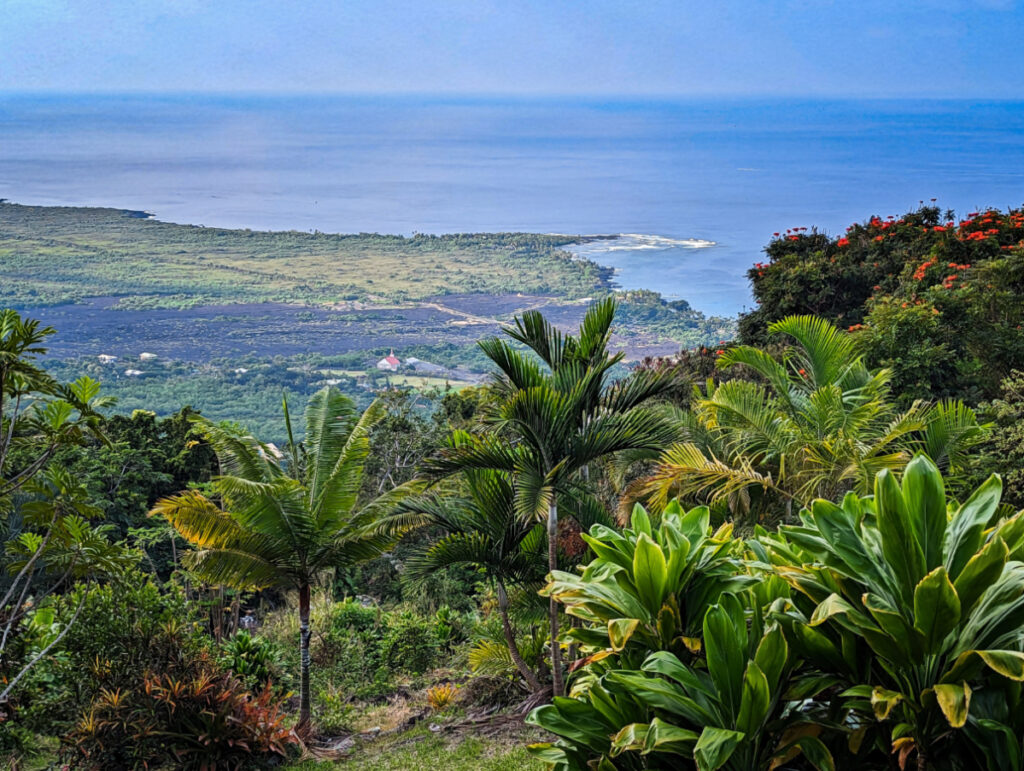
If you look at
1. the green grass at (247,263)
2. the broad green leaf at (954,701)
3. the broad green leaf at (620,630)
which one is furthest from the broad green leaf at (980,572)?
the green grass at (247,263)

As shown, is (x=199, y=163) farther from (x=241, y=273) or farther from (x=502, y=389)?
(x=502, y=389)

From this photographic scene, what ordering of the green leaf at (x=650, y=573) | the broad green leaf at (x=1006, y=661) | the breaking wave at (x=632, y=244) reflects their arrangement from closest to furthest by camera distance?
the broad green leaf at (x=1006, y=661)
the green leaf at (x=650, y=573)
the breaking wave at (x=632, y=244)

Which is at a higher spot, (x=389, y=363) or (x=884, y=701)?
(x=884, y=701)

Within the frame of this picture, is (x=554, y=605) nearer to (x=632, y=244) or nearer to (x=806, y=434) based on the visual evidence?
(x=806, y=434)

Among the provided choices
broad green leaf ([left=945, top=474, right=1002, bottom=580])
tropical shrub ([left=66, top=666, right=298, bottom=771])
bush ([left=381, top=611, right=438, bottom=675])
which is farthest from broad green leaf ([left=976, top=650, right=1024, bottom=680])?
bush ([left=381, top=611, right=438, bottom=675])

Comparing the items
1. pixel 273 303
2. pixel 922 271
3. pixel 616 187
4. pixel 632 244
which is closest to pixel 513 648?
pixel 922 271

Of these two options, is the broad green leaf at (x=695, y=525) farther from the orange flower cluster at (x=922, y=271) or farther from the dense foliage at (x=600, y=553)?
the orange flower cluster at (x=922, y=271)
